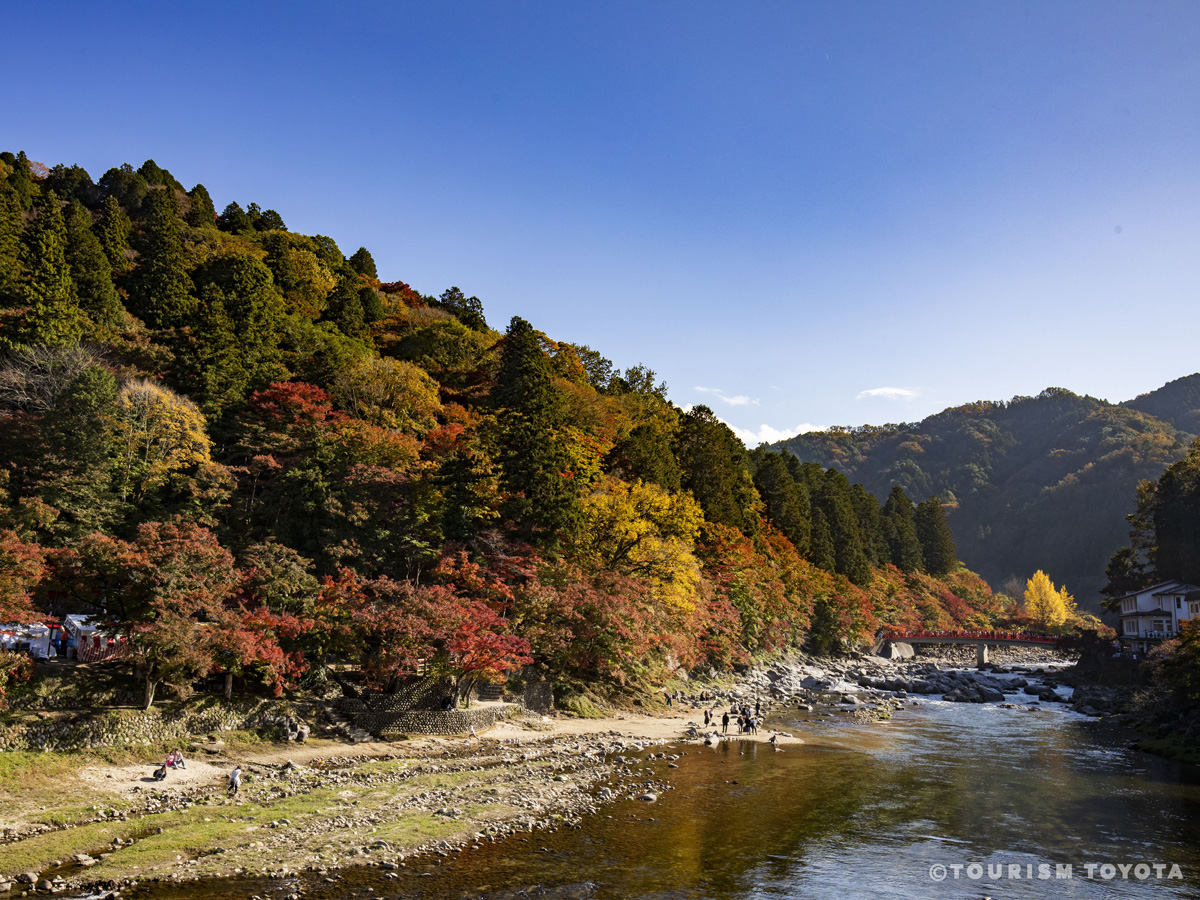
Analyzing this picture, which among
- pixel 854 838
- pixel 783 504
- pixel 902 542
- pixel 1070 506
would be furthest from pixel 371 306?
pixel 1070 506

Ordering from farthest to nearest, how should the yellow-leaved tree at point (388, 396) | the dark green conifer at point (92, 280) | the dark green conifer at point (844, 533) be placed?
the dark green conifer at point (844, 533), the yellow-leaved tree at point (388, 396), the dark green conifer at point (92, 280)

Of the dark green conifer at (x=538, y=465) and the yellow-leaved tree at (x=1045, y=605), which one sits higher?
the dark green conifer at (x=538, y=465)

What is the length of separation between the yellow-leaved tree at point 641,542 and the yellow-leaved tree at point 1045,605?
8631 cm

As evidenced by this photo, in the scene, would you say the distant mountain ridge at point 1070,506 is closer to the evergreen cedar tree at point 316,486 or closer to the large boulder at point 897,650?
the large boulder at point 897,650

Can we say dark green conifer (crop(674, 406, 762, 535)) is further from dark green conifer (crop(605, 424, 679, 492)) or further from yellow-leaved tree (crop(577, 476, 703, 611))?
yellow-leaved tree (crop(577, 476, 703, 611))

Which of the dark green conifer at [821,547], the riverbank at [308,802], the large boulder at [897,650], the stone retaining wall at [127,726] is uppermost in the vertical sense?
the dark green conifer at [821,547]

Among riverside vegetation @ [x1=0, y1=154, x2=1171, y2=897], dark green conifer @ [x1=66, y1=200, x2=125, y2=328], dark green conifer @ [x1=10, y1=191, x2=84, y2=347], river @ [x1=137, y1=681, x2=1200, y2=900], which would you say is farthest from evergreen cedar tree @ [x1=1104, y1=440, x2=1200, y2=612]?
dark green conifer @ [x1=10, y1=191, x2=84, y2=347]

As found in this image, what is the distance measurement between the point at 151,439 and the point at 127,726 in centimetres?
1661

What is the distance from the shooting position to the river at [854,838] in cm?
1662

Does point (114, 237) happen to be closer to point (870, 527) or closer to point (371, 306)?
point (371, 306)

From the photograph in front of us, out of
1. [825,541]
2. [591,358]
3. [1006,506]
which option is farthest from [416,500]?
[1006,506]

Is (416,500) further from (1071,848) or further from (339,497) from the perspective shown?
(1071,848)

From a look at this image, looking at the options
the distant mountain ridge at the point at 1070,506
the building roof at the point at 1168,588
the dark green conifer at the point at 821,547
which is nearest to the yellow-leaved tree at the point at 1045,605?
the dark green conifer at the point at 821,547

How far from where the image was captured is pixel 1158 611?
64312 millimetres
